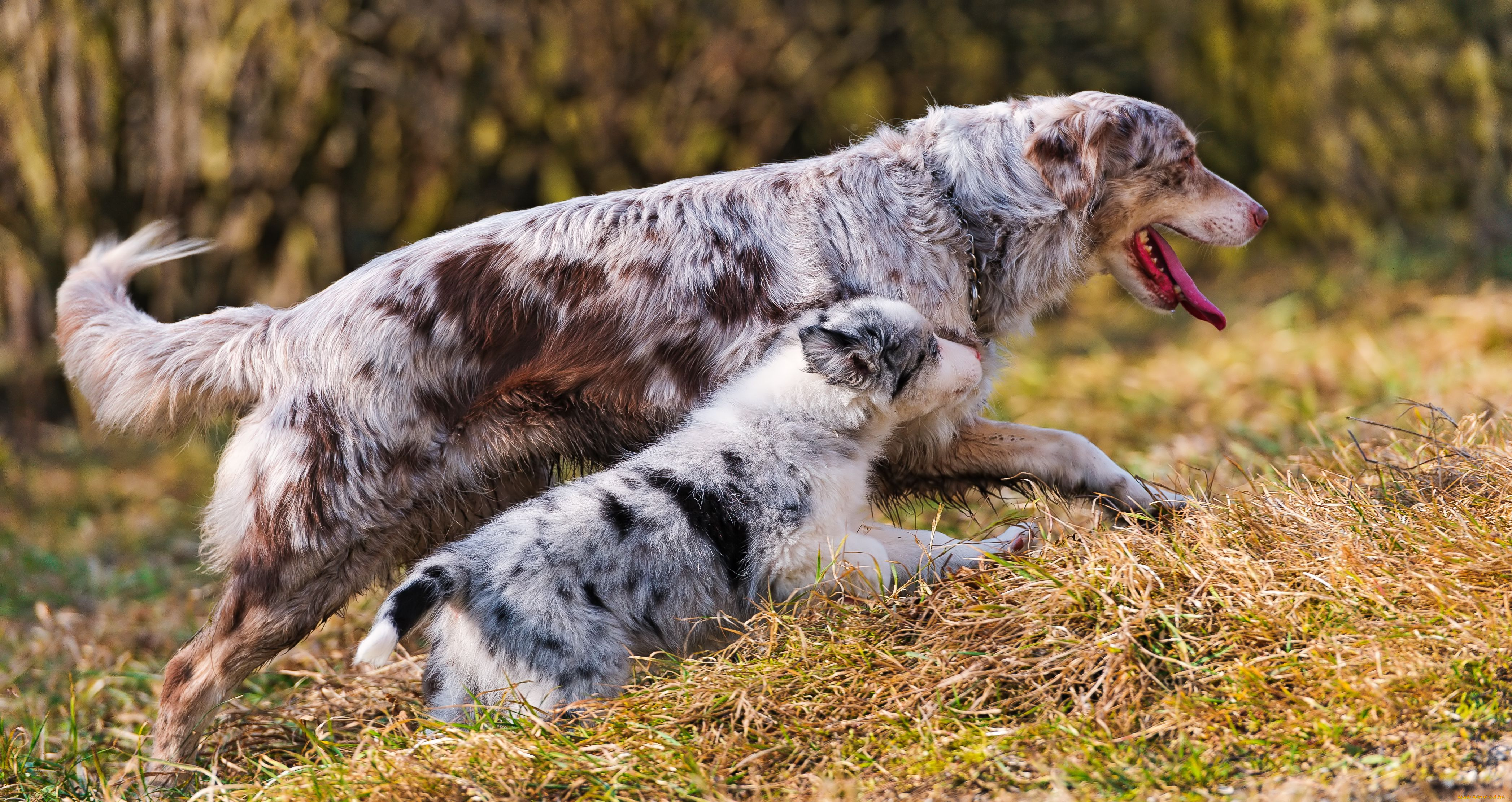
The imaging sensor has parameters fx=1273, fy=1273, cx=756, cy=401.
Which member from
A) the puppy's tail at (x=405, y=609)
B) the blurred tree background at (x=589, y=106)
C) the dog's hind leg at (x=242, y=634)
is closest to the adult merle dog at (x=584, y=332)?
the dog's hind leg at (x=242, y=634)

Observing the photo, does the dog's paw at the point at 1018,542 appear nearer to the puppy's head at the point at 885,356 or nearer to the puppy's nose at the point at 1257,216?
the puppy's head at the point at 885,356

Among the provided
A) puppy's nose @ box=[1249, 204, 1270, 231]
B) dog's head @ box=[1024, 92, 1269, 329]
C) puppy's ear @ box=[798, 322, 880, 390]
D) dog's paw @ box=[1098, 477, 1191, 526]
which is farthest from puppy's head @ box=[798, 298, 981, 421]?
puppy's nose @ box=[1249, 204, 1270, 231]

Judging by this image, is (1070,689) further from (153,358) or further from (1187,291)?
(153,358)

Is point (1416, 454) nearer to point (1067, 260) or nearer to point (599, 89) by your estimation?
point (1067, 260)

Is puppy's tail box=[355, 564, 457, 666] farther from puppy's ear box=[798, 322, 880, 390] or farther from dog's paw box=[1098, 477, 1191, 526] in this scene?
dog's paw box=[1098, 477, 1191, 526]

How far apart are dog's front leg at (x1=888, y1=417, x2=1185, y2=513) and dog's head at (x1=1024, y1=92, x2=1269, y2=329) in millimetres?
598

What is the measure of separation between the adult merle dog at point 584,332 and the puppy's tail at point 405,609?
50 cm

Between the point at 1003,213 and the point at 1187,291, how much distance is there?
0.68 m

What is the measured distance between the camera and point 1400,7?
851cm

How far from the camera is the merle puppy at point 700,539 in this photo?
288 centimetres

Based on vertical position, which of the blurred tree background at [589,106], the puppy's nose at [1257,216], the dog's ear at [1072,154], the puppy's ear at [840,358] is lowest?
the blurred tree background at [589,106]

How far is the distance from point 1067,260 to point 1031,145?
1.15ft

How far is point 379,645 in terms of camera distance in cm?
264

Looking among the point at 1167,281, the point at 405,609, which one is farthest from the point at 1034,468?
the point at 405,609
